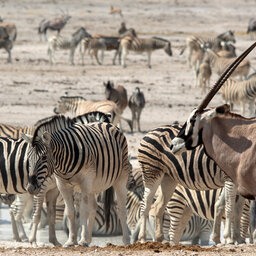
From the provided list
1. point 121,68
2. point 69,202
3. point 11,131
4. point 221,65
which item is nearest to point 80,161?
point 69,202

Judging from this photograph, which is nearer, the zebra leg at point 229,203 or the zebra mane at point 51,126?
the zebra mane at point 51,126

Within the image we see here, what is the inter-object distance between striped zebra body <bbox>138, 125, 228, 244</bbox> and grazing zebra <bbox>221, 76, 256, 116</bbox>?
413 inches

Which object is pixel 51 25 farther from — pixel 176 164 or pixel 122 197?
pixel 176 164

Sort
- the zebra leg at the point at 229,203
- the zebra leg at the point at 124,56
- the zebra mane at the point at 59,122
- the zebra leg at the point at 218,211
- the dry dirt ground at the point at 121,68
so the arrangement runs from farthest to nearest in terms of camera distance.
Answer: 1. the zebra leg at the point at 124,56
2. the dry dirt ground at the point at 121,68
3. the zebra leg at the point at 218,211
4. the zebra leg at the point at 229,203
5. the zebra mane at the point at 59,122

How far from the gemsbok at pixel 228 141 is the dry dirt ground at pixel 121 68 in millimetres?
584

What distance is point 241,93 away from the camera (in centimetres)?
1845

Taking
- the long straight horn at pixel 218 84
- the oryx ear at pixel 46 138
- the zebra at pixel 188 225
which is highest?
the long straight horn at pixel 218 84

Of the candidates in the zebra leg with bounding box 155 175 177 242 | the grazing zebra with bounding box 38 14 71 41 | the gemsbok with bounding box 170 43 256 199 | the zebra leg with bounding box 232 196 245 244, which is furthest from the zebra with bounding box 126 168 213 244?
the grazing zebra with bounding box 38 14 71 41

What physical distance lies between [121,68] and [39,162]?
18605 millimetres

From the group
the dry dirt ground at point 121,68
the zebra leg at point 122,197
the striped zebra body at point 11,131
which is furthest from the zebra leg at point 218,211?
the striped zebra body at point 11,131

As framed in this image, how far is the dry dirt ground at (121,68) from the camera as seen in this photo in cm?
1684

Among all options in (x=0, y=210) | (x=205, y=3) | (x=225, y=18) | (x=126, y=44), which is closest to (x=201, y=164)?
(x=0, y=210)

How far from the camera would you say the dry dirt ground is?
55.3ft

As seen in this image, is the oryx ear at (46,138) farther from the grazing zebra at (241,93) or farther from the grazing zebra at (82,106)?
the grazing zebra at (241,93)
